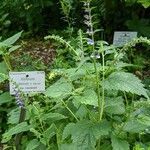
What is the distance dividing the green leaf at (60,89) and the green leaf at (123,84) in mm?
203

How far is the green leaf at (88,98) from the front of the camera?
242 centimetres

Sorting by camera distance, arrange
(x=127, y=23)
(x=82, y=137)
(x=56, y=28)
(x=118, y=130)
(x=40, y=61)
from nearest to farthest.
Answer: (x=82, y=137) < (x=118, y=130) < (x=40, y=61) < (x=127, y=23) < (x=56, y=28)

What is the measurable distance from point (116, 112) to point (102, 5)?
270cm

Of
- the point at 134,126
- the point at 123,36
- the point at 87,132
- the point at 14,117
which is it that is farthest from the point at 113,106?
the point at 123,36

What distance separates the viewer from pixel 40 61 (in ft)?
15.4

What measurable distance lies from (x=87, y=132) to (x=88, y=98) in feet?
0.60

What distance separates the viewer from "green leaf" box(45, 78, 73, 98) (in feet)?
8.21

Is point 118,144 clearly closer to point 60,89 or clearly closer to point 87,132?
point 87,132

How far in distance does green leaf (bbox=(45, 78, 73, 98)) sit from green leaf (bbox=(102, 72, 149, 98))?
0.20m

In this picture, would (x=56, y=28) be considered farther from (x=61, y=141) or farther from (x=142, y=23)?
(x=61, y=141)

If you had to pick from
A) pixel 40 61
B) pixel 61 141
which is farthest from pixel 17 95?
pixel 40 61

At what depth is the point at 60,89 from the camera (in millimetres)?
2576

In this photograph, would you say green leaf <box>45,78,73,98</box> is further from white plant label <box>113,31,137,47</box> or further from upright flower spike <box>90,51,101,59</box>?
white plant label <box>113,31,137,47</box>

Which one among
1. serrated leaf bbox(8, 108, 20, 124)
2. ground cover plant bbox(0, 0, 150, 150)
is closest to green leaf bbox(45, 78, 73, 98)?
ground cover plant bbox(0, 0, 150, 150)
